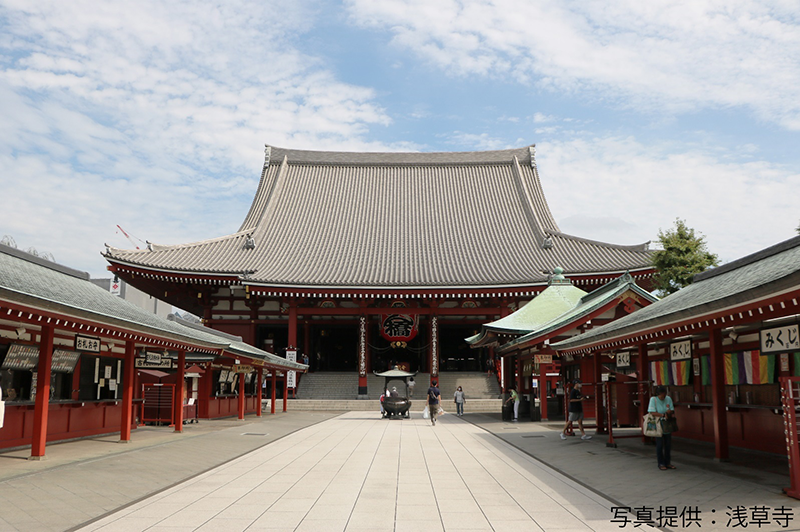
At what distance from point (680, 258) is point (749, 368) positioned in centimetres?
1757

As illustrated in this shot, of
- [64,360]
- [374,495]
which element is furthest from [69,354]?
[374,495]

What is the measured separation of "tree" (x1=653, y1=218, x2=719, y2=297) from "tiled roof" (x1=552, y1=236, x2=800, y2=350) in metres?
15.2

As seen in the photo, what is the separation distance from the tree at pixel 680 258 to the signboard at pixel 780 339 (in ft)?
67.1

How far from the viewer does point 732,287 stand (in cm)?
1045

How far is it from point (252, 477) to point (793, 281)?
8786 mm

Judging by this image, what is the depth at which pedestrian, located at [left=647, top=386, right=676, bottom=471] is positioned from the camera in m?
11.2

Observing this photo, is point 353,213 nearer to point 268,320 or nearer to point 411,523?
point 268,320

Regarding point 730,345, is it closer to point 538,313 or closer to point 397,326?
point 538,313

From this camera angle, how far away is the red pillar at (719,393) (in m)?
11.7

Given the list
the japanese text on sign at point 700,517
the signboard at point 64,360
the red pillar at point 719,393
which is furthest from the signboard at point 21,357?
the red pillar at point 719,393

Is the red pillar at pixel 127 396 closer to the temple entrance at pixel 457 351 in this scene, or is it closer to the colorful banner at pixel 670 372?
the colorful banner at pixel 670 372

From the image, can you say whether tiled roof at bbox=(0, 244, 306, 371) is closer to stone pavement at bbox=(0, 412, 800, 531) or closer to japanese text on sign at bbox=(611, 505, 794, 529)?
stone pavement at bbox=(0, 412, 800, 531)

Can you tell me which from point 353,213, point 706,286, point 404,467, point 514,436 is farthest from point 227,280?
point 706,286

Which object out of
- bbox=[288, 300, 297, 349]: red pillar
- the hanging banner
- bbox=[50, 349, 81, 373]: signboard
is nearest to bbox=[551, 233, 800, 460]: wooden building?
bbox=[50, 349, 81, 373]: signboard
